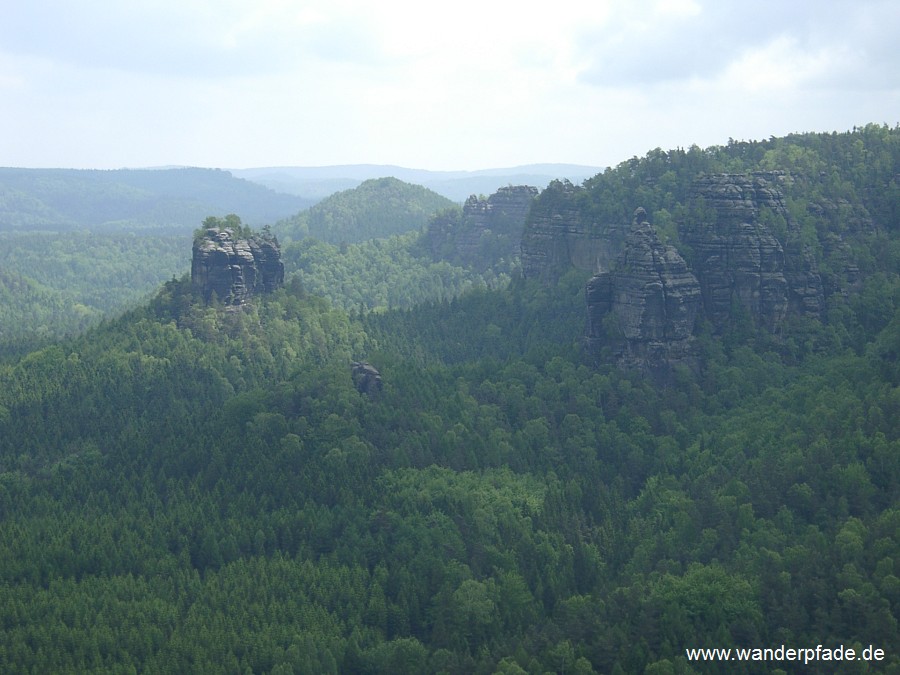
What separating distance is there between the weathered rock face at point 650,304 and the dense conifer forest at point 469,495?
362cm

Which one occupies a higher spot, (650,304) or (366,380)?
(650,304)

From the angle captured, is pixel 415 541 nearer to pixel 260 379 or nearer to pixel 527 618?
pixel 527 618

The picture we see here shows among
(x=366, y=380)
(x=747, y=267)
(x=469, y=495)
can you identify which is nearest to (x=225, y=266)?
(x=366, y=380)

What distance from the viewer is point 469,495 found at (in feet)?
412

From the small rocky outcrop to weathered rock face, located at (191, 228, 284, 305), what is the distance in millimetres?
45613

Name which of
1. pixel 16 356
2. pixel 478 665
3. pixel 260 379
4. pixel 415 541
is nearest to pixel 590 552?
pixel 415 541

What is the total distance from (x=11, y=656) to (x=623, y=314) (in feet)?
284

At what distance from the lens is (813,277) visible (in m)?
160

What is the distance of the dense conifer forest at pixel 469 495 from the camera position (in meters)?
98.4

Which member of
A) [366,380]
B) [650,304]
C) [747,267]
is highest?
[747,267]

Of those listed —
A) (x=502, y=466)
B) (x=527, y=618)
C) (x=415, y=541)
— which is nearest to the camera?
(x=527, y=618)

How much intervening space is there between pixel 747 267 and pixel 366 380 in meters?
52.6

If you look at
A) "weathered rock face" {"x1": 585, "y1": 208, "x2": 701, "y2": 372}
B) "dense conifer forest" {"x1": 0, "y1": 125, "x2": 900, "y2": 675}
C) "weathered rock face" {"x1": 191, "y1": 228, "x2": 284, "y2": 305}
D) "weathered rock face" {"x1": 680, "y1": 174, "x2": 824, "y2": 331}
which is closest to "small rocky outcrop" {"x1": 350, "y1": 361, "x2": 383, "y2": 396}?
"dense conifer forest" {"x1": 0, "y1": 125, "x2": 900, "y2": 675}

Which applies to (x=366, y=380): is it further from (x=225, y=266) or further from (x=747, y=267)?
(x=747, y=267)
